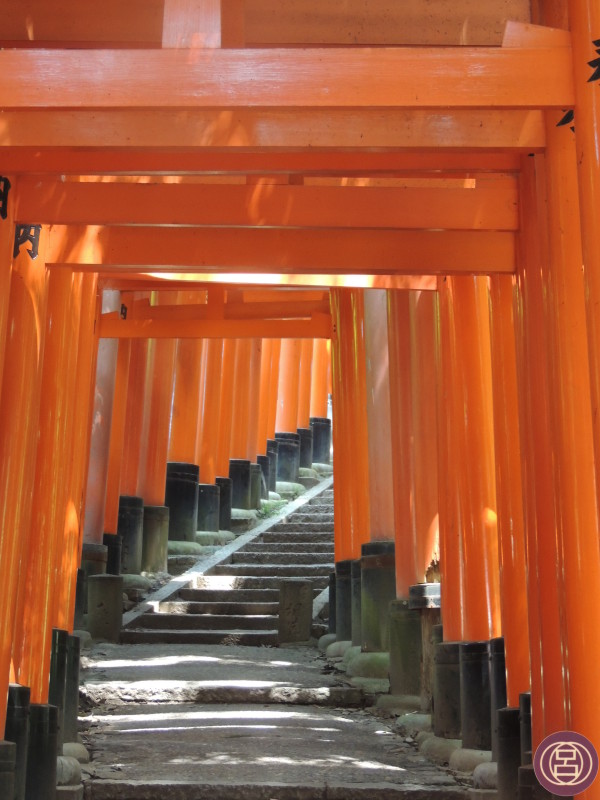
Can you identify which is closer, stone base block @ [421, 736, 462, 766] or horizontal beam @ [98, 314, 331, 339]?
stone base block @ [421, 736, 462, 766]

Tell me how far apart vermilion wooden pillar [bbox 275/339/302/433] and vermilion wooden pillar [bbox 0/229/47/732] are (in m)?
17.3

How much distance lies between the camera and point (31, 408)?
6.39 meters

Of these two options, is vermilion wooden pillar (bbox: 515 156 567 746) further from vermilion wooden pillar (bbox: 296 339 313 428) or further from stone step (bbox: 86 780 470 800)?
vermilion wooden pillar (bbox: 296 339 313 428)

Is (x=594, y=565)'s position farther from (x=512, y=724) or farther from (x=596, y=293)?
(x=512, y=724)

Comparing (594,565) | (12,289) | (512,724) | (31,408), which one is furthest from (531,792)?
(12,289)

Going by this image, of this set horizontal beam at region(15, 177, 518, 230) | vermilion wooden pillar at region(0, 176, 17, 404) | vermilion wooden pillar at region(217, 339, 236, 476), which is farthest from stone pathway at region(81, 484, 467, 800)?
vermilion wooden pillar at region(217, 339, 236, 476)

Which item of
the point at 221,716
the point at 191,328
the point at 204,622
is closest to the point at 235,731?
the point at 221,716

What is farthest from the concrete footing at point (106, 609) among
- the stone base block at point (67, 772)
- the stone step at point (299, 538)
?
the stone base block at point (67, 772)

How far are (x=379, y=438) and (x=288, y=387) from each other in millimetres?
12745

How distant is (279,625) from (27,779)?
6209 mm

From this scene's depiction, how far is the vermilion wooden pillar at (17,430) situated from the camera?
607cm

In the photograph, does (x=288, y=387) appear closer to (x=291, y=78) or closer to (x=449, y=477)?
(x=449, y=477)

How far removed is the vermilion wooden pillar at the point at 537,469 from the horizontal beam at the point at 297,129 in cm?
28

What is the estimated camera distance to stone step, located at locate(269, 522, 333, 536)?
18.0 metres
